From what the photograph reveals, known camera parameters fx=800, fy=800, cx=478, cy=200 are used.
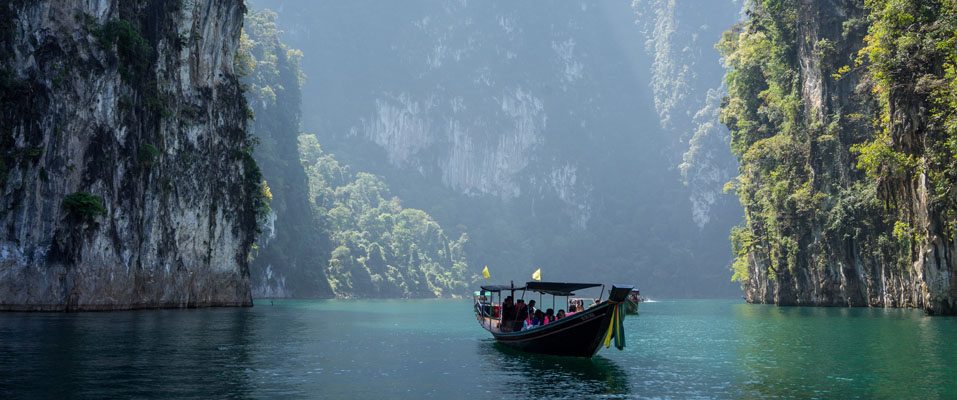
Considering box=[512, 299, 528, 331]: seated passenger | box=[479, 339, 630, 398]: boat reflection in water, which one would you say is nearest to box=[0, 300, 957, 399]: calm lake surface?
box=[479, 339, 630, 398]: boat reflection in water

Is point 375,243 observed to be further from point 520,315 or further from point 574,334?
point 574,334

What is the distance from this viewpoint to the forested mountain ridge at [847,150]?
1556 inches

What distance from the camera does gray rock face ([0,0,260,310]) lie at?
39.8m

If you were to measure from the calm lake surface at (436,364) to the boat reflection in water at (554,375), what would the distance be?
0.17ft

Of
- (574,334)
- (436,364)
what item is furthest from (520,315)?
(436,364)

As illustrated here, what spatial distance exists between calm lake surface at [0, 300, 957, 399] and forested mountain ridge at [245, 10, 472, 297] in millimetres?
66042

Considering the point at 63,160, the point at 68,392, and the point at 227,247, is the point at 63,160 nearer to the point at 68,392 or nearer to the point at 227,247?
the point at 227,247

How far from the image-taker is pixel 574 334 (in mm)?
26312

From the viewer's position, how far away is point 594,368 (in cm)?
2489

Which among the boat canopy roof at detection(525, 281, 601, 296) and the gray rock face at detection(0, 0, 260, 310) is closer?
the boat canopy roof at detection(525, 281, 601, 296)

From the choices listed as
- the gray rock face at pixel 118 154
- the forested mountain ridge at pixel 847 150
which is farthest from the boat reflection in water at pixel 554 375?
the gray rock face at pixel 118 154

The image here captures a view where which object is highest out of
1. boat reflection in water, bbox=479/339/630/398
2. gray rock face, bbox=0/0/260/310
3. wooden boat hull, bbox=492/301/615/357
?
gray rock face, bbox=0/0/260/310

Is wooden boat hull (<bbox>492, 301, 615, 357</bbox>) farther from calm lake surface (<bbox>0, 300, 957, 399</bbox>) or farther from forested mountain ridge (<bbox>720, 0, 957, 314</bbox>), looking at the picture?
forested mountain ridge (<bbox>720, 0, 957, 314</bbox>)

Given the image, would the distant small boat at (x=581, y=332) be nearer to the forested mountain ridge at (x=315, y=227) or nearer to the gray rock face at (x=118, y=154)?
the gray rock face at (x=118, y=154)
